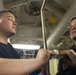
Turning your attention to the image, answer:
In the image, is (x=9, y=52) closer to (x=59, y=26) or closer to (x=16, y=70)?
(x=16, y=70)

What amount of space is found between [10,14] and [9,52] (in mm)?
360

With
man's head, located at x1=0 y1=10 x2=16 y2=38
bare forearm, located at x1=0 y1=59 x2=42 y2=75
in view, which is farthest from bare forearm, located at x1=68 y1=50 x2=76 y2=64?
man's head, located at x1=0 y1=10 x2=16 y2=38

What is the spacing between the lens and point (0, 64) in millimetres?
886

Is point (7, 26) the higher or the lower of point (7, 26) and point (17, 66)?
the higher

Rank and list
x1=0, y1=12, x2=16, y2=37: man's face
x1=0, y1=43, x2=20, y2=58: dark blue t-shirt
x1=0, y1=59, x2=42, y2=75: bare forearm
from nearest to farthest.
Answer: x1=0, y1=59, x2=42, y2=75: bare forearm, x1=0, y1=43, x2=20, y2=58: dark blue t-shirt, x1=0, y1=12, x2=16, y2=37: man's face

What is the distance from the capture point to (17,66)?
893 mm

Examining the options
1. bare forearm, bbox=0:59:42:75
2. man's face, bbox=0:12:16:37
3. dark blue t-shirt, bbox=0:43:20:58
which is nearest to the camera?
bare forearm, bbox=0:59:42:75

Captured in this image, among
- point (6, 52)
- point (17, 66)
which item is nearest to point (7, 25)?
point (6, 52)

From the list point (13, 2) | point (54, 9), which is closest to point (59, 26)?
point (54, 9)

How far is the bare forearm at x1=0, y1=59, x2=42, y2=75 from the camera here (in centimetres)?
88

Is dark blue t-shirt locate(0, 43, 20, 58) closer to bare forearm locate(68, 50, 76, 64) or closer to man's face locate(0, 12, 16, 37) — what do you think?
man's face locate(0, 12, 16, 37)

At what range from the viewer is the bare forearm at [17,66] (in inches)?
34.6

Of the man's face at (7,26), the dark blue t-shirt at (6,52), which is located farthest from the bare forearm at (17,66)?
the man's face at (7,26)

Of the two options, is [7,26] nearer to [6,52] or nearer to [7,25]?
[7,25]
